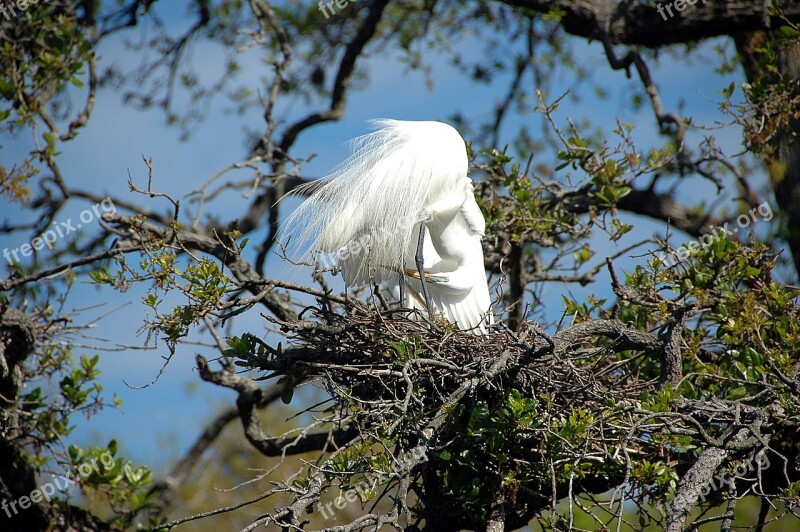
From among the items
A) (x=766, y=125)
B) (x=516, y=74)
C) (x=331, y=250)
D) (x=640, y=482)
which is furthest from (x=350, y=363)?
(x=516, y=74)

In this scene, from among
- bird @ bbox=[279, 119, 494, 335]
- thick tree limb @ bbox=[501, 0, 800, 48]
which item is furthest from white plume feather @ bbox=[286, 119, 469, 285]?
thick tree limb @ bbox=[501, 0, 800, 48]

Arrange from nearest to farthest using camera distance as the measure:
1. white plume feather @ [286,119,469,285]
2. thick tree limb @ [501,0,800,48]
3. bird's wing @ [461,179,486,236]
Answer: white plume feather @ [286,119,469,285] < bird's wing @ [461,179,486,236] < thick tree limb @ [501,0,800,48]

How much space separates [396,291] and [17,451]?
2208 millimetres

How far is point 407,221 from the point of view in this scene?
4.13 meters

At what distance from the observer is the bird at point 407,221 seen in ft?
13.6

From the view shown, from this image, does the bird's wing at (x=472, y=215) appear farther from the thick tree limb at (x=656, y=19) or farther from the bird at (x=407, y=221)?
the thick tree limb at (x=656, y=19)

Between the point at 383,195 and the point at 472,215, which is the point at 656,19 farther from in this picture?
the point at 383,195

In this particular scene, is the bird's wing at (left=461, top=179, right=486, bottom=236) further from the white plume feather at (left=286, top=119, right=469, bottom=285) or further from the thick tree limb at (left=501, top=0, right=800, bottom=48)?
the thick tree limb at (left=501, top=0, right=800, bottom=48)

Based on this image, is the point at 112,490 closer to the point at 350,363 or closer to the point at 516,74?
the point at 350,363

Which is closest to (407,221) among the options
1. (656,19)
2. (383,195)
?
(383,195)

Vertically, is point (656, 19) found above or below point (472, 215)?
above

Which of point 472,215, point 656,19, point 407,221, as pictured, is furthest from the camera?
point 656,19

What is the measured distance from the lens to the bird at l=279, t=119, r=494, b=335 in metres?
4.15

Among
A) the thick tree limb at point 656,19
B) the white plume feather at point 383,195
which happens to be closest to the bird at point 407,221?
the white plume feather at point 383,195
